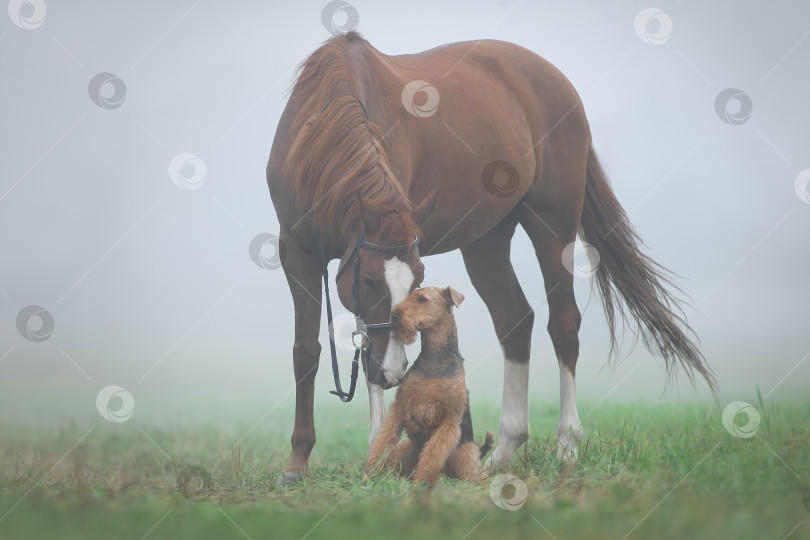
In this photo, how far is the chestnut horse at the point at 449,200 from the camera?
398 cm

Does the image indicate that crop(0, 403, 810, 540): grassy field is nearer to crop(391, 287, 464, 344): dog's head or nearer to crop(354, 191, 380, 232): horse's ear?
crop(391, 287, 464, 344): dog's head

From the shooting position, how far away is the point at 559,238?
224 inches

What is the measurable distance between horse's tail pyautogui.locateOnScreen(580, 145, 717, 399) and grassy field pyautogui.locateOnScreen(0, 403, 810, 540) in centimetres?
61

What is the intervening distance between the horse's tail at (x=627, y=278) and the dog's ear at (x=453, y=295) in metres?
2.22

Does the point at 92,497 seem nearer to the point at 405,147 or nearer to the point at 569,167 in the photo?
the point at 405,147

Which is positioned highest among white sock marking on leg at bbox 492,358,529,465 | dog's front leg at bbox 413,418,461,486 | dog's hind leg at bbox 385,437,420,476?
white sock marking on leg at bbox 492,358,529,465

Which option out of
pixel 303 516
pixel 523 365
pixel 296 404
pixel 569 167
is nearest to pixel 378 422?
pixel 296 404

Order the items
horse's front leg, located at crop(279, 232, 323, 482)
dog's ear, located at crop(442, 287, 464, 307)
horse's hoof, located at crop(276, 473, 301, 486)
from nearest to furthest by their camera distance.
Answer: dog's ear, located at crop(442, 287, 464, 307) < horse's hoof, located at crop(276, 473, 301, 486) < horse's front leg, located at crop(279, 232, 323, 482)

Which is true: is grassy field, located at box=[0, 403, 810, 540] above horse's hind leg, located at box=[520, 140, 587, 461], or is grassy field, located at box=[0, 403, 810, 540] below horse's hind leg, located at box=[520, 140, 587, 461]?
below

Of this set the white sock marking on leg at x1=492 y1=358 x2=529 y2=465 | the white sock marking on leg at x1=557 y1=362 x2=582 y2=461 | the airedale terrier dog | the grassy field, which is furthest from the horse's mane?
the white sock marking on leg at x1=557 y1=362 x2=582 y2=461

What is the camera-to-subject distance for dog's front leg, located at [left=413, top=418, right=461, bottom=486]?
156 inches

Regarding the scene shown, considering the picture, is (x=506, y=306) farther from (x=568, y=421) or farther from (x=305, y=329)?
(x=305, y=329)

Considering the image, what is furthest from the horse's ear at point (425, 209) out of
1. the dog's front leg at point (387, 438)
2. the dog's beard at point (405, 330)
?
the dog's front leg at point (387, 438)

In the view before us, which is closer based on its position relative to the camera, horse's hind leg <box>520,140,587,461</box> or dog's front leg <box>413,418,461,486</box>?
dog's front leg <box>413,418,461,486</box>
